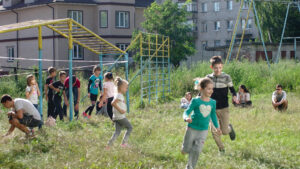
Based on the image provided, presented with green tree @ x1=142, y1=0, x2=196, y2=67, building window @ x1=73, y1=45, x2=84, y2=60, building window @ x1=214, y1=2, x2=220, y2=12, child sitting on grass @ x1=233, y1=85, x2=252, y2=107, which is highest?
building window @ x1=214, y1=2, x2=220, y2=12

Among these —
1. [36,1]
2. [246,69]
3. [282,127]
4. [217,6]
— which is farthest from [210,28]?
[282,127]

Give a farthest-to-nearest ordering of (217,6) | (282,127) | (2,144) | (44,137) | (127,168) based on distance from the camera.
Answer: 1. (217,6)
2. (282,127)
3. (44,137)
4. (2,144)
5. (127,168)

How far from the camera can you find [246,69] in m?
21.7

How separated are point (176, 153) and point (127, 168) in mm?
1507

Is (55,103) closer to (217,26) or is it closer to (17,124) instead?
(17,124)

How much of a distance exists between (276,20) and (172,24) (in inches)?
349

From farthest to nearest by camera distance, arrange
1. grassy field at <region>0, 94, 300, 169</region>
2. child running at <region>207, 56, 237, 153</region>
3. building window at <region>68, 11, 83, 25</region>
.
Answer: building window at <region>68, 11, 83, 25</region> → child running at <region>207, 56, 237, 153</region> → grassy field at <region>0, 94, 300, 169</region>

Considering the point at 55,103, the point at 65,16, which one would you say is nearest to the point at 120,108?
the point at 55,103

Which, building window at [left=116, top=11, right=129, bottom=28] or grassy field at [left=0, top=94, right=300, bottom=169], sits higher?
building window at [left=116, top=11, right=129, bottom=28]

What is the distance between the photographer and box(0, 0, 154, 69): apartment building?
116 feet

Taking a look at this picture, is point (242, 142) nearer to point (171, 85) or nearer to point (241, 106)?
point (241, 106)

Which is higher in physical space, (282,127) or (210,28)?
(210,28)

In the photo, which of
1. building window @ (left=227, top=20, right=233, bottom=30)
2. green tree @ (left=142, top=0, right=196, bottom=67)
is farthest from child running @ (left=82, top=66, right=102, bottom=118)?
building window @ (left=227, top=20, right=233, bottom=30)

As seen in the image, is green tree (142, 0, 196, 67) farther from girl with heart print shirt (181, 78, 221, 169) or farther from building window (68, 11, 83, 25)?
girl with heart print shirt (181, 78, 221, 169)
